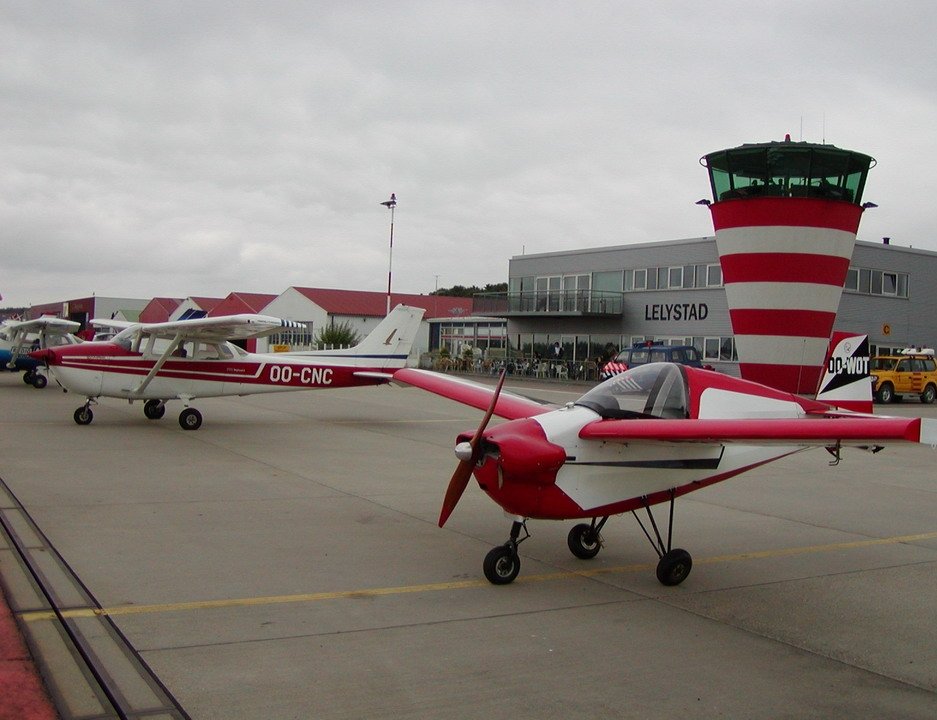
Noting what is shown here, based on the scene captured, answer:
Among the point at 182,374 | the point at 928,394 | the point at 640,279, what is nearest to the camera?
the point at 182,374

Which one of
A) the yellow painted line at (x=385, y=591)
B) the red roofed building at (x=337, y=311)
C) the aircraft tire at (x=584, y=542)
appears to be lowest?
the yellow painted line at (x=385, y=591)

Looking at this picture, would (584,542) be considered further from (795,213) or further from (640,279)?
(640,279)

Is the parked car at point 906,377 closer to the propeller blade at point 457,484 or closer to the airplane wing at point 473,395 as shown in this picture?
the airplane wing at point 473,395

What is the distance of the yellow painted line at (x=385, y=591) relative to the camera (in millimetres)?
5352

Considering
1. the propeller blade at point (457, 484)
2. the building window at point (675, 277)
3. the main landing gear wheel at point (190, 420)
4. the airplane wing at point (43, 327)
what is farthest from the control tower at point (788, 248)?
the airplane wing at point (43, 327)

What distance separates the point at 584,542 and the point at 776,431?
2.34 metres

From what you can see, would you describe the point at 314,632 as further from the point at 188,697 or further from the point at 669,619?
the point at 669,619

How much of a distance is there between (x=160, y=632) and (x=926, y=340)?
44165mm

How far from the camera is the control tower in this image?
22766mm

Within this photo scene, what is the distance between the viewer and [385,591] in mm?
6137

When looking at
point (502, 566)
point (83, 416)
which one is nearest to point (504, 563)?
point (502, 566)

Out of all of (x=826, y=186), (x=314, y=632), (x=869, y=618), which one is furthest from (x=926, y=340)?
(x=314, y=632)

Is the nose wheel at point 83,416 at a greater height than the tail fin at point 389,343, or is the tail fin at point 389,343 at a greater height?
the tail fin at point 389,343

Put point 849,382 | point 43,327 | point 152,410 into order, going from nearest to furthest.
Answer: point 849,382 < point 152,410 < point 43,327
